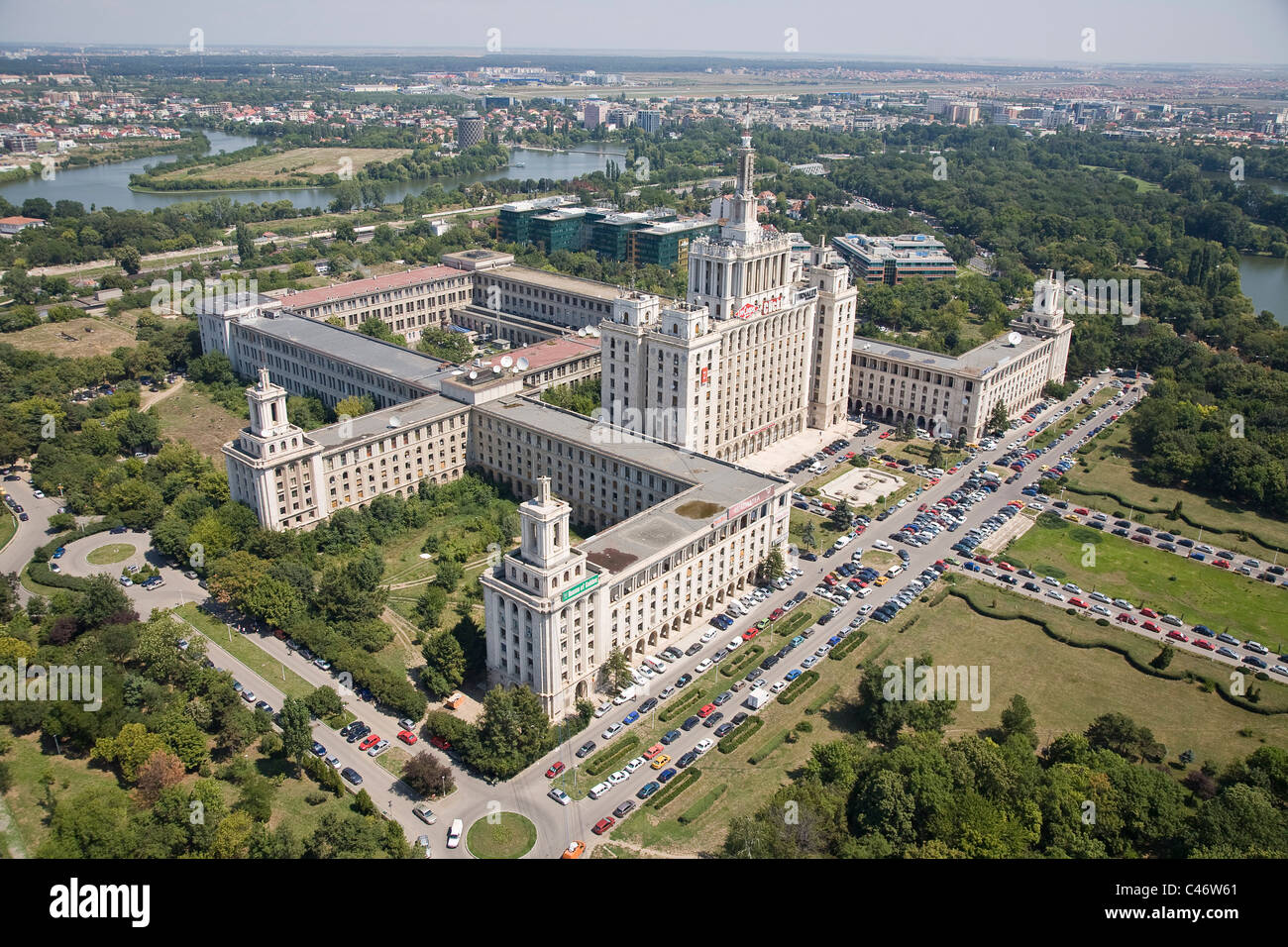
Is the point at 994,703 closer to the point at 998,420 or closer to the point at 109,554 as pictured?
the point at 998,420

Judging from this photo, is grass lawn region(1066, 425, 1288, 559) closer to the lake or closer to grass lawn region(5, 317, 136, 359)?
the lake

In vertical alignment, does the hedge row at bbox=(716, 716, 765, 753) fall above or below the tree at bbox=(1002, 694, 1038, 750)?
below

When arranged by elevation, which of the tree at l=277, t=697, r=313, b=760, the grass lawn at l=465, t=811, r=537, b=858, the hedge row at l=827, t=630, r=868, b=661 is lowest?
the grass lawn at l=465, t=811, r=537, b=858

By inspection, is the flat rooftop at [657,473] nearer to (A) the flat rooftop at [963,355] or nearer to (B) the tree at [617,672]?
(B) the tree at [617,672]

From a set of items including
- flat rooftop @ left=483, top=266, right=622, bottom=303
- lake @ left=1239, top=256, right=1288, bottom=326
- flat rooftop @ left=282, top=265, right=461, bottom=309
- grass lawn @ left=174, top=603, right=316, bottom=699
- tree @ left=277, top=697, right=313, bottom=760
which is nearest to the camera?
tree @ left=277, top=697, right=313, bottom=760

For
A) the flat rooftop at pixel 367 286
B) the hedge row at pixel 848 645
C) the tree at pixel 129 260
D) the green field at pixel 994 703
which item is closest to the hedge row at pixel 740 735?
the green field at pixel 994 703

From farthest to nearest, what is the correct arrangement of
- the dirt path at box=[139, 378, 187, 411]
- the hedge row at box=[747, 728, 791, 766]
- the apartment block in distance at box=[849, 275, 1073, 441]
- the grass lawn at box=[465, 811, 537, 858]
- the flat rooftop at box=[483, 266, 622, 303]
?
the flat rooftop at box=[483, 266, 622, 303]
the dirt path at box=[139, 378, 187, 411]
the apartment block in distance at box=[849, 275, 1073, 441]
the hedge row at box=[747, 728, 791, 766]
the grass lawn at box=[465, 811, 537, 858]

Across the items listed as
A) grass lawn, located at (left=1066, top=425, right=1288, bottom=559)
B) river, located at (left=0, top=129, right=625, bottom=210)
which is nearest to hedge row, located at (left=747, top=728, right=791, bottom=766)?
grass lawn, located at (left=1066, top=425, right=1288, bottom=559)
